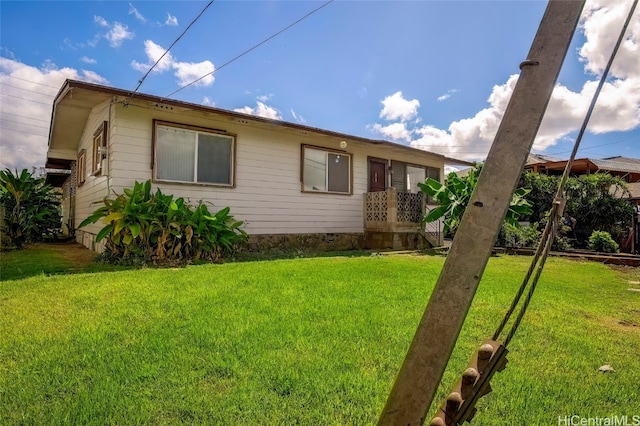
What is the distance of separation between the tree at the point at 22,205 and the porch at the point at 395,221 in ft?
28.8

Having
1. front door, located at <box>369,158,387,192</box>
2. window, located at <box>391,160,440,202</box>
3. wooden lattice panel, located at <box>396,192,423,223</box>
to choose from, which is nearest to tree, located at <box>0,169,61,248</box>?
front door, located at <box>369,158,387,192</box>

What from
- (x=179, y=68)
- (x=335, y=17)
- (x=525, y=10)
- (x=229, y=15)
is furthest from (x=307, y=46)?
(x=525, y=10)

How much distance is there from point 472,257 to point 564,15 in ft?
2.48

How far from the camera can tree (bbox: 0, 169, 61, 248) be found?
8523 mm

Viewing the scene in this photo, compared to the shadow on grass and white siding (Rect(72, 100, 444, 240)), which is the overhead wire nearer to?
the shadow on grass

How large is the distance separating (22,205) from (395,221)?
396 inches

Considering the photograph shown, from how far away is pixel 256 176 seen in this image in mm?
8828

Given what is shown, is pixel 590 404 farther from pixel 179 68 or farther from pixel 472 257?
pixel 179 68

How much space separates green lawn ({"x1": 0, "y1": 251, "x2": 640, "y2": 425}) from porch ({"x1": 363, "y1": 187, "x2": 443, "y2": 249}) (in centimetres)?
572

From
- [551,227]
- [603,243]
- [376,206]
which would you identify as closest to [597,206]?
[603,243]

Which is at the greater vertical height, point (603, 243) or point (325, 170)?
point (325, 170)

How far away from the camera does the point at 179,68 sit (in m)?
8.76

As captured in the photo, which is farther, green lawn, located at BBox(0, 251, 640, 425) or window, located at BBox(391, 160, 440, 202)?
window, located at BBox(391, 160, 440, 202)

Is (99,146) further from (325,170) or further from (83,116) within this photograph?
(325,170)
